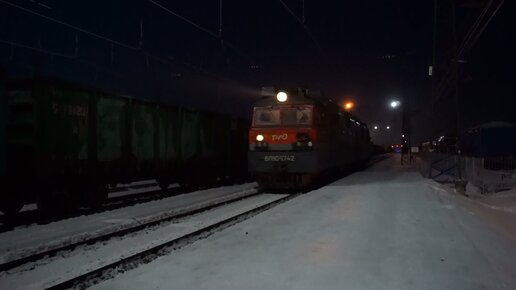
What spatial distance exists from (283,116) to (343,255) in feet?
32.1

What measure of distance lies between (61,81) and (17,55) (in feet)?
42.2

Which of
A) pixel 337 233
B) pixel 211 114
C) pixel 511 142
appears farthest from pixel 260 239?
pixel 511 142

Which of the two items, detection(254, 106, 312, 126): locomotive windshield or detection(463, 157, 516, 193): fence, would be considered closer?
detection(254, 106, 312, 126): locomotive windshield

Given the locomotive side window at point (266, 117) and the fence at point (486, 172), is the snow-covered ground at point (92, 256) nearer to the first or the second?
the locomotive side window at point (266, 117)

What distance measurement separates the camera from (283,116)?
53.2 ft

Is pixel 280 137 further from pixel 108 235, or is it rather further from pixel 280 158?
pixel 108 235

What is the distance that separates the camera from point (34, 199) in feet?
36.6

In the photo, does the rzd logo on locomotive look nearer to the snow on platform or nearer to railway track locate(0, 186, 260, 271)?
railway track locate(0, 186, 260, 271)

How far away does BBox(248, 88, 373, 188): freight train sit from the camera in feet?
50.6

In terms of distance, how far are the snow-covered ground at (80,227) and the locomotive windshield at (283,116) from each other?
3.92m

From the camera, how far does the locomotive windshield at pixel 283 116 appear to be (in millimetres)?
15914

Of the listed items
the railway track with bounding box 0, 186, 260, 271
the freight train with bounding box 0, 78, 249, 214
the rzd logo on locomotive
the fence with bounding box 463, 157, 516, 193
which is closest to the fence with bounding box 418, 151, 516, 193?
the fence with bounding box 463, 157, 516, 193

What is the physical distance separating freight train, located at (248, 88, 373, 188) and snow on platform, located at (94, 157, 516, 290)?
443 centimetres

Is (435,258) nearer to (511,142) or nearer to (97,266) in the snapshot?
(97,266)
